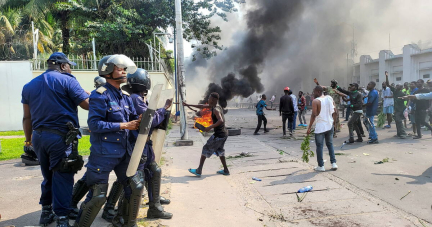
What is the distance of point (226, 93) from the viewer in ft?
61.4

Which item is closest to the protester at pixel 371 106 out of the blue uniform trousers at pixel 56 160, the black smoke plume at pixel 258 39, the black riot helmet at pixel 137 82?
the black riot helmet at pixel 137 82

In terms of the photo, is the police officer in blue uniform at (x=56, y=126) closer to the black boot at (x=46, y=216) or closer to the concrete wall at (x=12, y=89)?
the black boot at (x=46, y=216)

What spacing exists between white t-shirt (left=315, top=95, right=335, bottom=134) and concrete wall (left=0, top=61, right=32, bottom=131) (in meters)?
11.8

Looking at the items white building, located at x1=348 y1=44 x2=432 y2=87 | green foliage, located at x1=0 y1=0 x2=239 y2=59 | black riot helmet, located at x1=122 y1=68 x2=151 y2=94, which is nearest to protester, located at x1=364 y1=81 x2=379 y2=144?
black riot helmet, located at x1=122 y1=68 x2=151 y2=94

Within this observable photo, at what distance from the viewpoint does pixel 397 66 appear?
27.6 meters

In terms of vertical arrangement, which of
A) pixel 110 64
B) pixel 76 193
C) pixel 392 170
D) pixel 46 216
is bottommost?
pixel 392 170

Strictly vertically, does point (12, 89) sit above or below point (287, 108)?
above

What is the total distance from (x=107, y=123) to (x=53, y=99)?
0.87m

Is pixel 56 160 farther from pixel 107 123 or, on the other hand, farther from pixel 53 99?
pixel 107 123

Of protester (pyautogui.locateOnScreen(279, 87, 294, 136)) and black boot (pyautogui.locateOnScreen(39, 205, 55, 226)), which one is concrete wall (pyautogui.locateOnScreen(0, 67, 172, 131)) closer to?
protester (pyautogui.locateOnScreen(279, 87, 294, 136))

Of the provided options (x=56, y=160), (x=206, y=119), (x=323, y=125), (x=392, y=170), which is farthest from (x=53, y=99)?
(x=206, y=119)

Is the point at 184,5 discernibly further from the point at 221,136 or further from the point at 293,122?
the point at 221,136

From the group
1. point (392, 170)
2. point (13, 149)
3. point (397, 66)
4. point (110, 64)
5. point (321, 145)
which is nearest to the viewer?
point (110, 64)

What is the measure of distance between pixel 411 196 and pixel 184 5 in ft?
49.4
